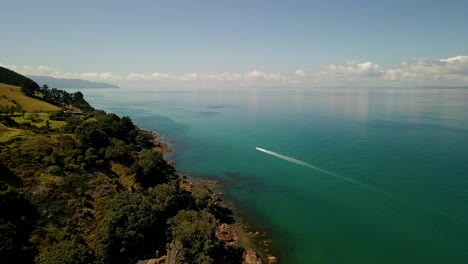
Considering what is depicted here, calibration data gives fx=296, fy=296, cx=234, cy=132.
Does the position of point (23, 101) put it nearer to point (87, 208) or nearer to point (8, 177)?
point (8, 177)

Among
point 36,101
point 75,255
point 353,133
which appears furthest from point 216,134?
point 75,255

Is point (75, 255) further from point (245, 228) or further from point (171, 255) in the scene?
point (245, 228)

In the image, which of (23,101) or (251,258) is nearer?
(251,258)

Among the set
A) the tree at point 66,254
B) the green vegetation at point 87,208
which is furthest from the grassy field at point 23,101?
the tree at point 66,254

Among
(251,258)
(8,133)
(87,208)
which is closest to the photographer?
(251,258)

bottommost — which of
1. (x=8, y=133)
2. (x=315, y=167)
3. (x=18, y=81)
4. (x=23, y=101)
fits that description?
(x=315, y=167)

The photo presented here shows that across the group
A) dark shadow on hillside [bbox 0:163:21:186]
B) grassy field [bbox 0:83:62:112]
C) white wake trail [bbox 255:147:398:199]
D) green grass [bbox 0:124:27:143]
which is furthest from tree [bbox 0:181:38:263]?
white wake trail [bbox 255:147:398:199]

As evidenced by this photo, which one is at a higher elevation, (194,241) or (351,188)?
(194,241)

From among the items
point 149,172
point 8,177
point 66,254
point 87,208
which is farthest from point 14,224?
point 149,172
